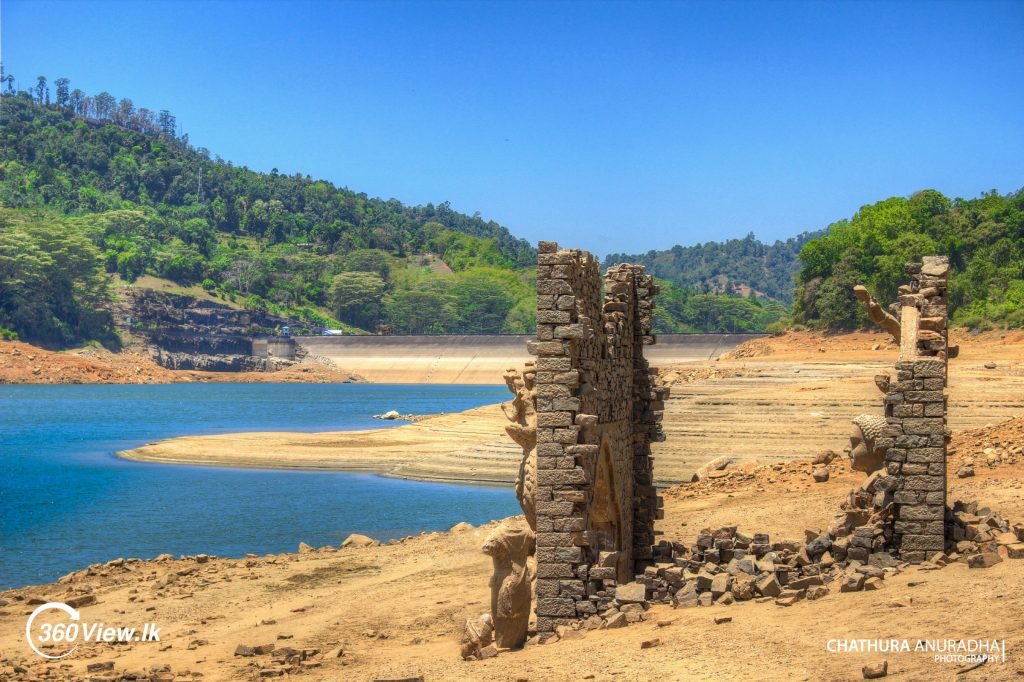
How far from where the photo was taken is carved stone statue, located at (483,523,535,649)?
11.8 m

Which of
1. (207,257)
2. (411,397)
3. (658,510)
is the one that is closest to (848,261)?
(411,397)

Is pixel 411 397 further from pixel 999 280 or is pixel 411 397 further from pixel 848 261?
pixel 999 280

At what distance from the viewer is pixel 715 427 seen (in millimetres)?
34500

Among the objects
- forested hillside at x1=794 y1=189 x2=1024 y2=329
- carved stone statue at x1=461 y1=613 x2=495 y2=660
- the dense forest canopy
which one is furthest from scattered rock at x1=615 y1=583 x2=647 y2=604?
the dense forest canopy

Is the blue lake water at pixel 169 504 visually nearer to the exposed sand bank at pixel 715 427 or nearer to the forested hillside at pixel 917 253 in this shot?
the exposed sand bank at pixel 715 427

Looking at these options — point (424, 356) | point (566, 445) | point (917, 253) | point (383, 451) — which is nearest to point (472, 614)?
point (566, 445)

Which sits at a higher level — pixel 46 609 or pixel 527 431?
pixel 527 431

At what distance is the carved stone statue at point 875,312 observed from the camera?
15.0 meters

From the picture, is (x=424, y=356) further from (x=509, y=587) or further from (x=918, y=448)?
(x=509, y=587)

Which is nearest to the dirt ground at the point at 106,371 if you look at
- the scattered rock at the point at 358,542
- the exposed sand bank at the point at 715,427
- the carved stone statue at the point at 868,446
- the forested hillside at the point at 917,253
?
the forested hillside at the point at 917,253

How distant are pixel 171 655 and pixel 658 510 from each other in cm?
676

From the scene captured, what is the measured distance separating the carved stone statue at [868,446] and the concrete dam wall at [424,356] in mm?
109074

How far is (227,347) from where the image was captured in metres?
146

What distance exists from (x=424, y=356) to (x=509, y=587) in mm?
125143
